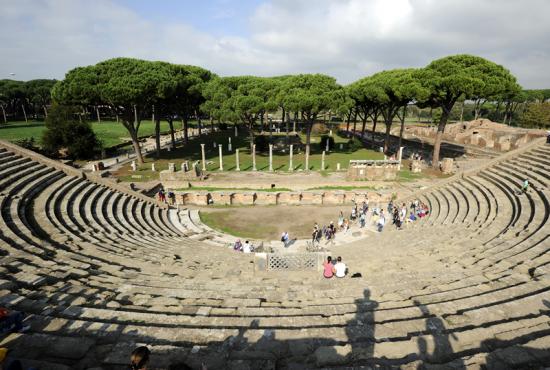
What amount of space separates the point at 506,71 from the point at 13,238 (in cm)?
4184

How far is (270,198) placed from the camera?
26.1 meters

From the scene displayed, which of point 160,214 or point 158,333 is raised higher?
point 158,333

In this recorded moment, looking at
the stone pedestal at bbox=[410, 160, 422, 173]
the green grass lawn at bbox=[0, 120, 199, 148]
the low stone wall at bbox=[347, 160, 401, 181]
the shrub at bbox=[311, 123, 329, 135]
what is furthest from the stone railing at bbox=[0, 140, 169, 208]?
the shrub at bbox=[311, 123, 329, 135]

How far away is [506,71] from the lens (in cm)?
3111

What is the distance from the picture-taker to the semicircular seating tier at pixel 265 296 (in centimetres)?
570

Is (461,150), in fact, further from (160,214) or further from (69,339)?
(69,339)

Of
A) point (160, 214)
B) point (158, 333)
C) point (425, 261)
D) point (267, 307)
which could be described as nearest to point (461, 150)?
point (425, 261)

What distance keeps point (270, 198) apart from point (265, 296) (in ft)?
55.4

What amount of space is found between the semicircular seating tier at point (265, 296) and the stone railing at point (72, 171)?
9.30ft

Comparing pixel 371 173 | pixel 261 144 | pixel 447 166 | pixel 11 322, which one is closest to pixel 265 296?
pixel 11 322

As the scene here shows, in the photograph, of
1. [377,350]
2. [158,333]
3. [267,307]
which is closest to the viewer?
[377,350]

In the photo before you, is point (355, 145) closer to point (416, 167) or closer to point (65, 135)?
point (416, 167)

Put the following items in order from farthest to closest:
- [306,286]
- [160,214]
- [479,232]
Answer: [160,214] → [479,232] → [306,286]

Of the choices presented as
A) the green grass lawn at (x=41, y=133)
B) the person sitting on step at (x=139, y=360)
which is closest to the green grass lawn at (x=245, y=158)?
the green grass lawn at (x=41, y=133)
